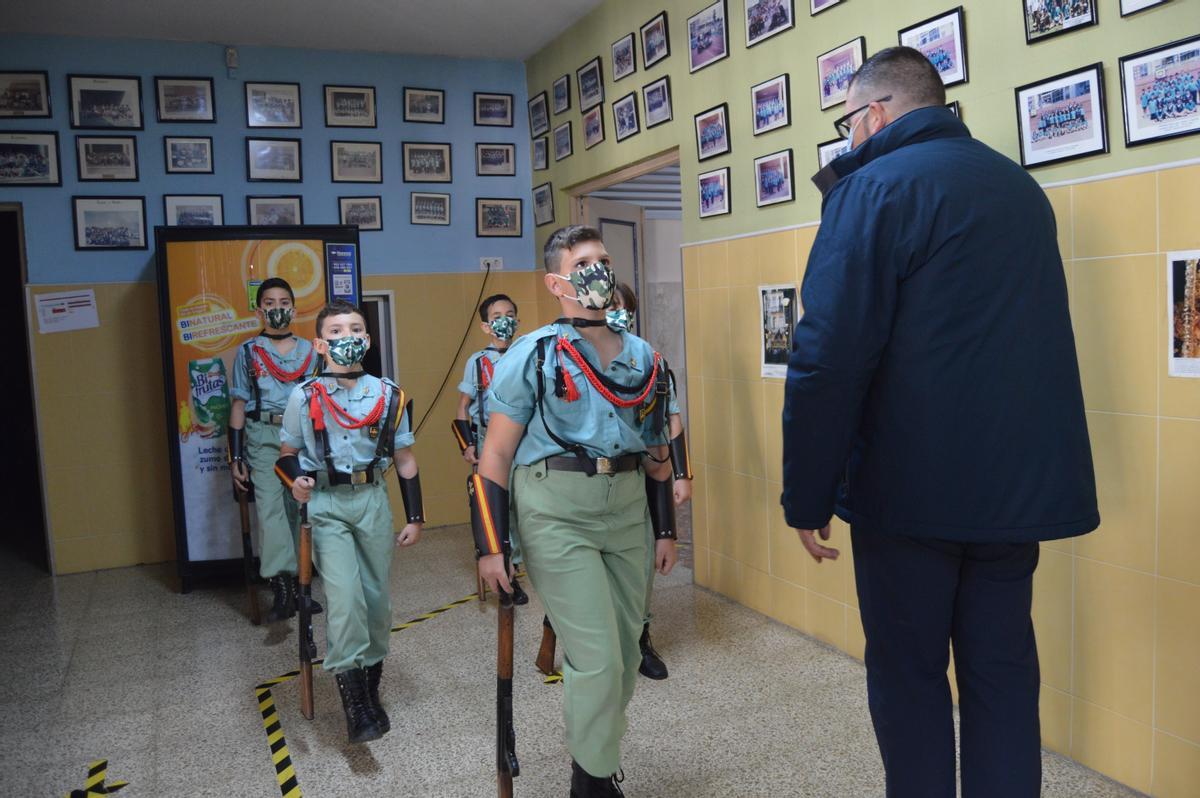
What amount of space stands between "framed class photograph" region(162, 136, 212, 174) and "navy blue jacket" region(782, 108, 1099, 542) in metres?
5.39

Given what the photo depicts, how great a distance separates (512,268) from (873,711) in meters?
5.34

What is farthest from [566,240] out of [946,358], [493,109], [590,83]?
[493,109]

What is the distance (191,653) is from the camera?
422 cm

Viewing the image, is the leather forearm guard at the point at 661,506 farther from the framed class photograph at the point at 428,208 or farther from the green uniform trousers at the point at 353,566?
the framed class photograph at the point at 428,208

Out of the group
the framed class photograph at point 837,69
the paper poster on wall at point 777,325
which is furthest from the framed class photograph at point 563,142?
the framed class photograph at point 837,69

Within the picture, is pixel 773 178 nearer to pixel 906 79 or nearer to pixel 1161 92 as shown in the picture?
pixel 1161 92

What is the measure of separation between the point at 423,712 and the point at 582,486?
61.0 inches

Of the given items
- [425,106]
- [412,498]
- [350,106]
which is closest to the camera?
[412,498]

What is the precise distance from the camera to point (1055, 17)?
2682 mm

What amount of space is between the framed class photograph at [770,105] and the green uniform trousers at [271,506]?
2.93 metres

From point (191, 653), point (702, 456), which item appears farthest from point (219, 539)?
point (702, 456)

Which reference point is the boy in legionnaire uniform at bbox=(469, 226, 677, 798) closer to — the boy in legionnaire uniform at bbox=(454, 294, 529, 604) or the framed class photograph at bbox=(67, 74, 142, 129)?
the boy in legionnaire uniform at bbox=(454, 294, 529, 604)

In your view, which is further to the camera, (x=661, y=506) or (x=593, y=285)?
(x=661, y=506)

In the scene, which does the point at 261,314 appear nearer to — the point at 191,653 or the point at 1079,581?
the point at 191,653
